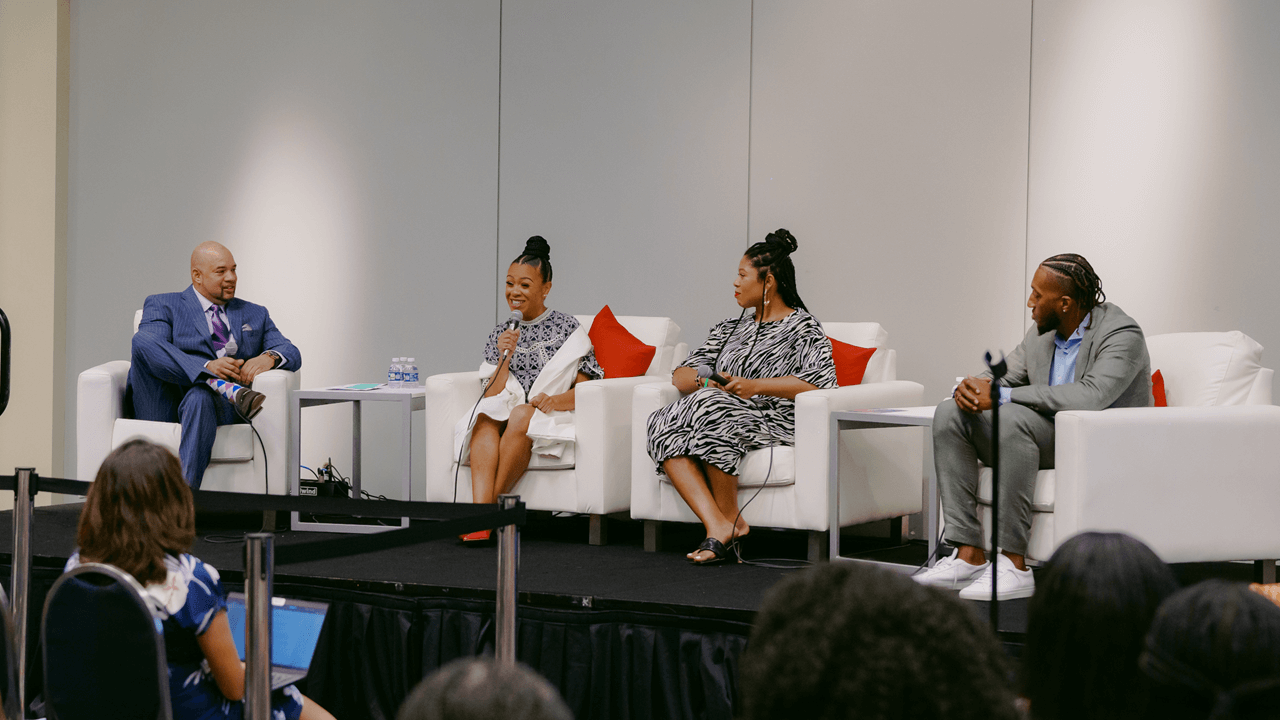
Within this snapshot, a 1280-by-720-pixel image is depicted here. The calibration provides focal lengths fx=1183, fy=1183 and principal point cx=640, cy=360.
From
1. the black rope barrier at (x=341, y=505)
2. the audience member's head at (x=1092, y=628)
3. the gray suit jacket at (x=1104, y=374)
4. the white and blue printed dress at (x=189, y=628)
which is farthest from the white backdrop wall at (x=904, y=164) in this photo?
the audience member's head at (x=1092, y=628)

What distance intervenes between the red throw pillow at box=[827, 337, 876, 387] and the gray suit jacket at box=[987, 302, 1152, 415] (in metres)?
0.82

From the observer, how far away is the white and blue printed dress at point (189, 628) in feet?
6.24

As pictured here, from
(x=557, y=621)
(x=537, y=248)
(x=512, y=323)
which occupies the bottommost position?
(x=557, y=621)

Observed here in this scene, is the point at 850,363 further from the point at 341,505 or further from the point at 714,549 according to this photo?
the point at 341,505

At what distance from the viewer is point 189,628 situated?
1936 mm

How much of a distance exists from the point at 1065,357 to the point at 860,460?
75 centimetres

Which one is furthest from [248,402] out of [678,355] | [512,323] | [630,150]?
[630,150]

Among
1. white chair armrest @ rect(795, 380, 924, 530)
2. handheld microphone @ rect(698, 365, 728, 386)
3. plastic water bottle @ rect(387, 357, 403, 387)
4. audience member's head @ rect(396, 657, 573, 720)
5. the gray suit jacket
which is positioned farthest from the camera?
plastic water bottle @ rect(387, 357, 403, 387)

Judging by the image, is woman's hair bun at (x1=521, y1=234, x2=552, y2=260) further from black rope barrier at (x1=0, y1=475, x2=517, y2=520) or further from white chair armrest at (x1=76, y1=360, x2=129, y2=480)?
black rope barrier at (x1=0, y1=475, x2=517, y2=520)

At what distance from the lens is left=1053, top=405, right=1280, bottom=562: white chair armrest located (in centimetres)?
312

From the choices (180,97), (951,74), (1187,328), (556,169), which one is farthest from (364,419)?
(1187,328)

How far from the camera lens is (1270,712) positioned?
0.79m

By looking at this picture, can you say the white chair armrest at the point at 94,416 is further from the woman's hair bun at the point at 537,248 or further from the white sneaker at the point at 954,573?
the white sneaker at the point at 954,573

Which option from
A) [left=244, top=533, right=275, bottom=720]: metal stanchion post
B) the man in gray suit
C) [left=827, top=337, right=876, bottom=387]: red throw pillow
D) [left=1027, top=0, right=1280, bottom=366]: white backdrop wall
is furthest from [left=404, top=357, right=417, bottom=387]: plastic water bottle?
[left=244, top=533, right=275, bottom=720]: metal stanchion post
